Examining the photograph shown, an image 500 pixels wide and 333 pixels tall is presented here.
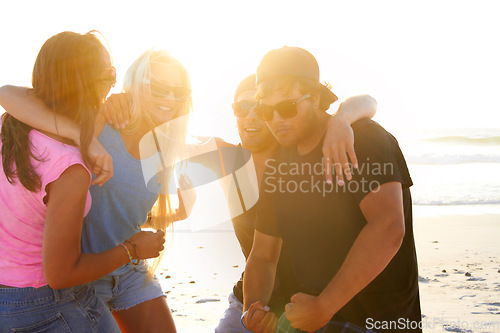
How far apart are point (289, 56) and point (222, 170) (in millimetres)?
1716

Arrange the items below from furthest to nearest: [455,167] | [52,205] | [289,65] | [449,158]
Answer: [449,158] → [455,167] → [289,65] → [52,205]

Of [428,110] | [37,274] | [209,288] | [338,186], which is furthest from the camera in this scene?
[428,110]

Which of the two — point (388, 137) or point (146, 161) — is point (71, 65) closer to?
point (146, 161)

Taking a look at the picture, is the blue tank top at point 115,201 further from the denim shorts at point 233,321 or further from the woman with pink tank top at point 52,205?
the denim shorts at point 233,321

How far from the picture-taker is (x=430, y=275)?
277 inches

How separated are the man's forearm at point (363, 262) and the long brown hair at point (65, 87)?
4.41ft

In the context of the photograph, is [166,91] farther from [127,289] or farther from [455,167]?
[455,167]

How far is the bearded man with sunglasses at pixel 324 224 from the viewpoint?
2400 mm

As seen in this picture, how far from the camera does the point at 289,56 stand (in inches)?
107

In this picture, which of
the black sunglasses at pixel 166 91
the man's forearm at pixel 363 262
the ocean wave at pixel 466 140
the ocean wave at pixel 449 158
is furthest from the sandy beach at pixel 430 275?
the ocean wave at pixel 466 140

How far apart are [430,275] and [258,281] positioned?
16.0ft

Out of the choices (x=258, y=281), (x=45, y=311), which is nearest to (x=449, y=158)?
(x=258, y=281)

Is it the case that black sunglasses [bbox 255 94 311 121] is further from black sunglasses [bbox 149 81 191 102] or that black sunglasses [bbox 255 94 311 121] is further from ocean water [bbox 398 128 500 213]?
ocean water [bbox 398 128 500 213]

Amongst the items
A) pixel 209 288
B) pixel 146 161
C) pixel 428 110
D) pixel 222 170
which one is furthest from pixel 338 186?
pixel 428 110
